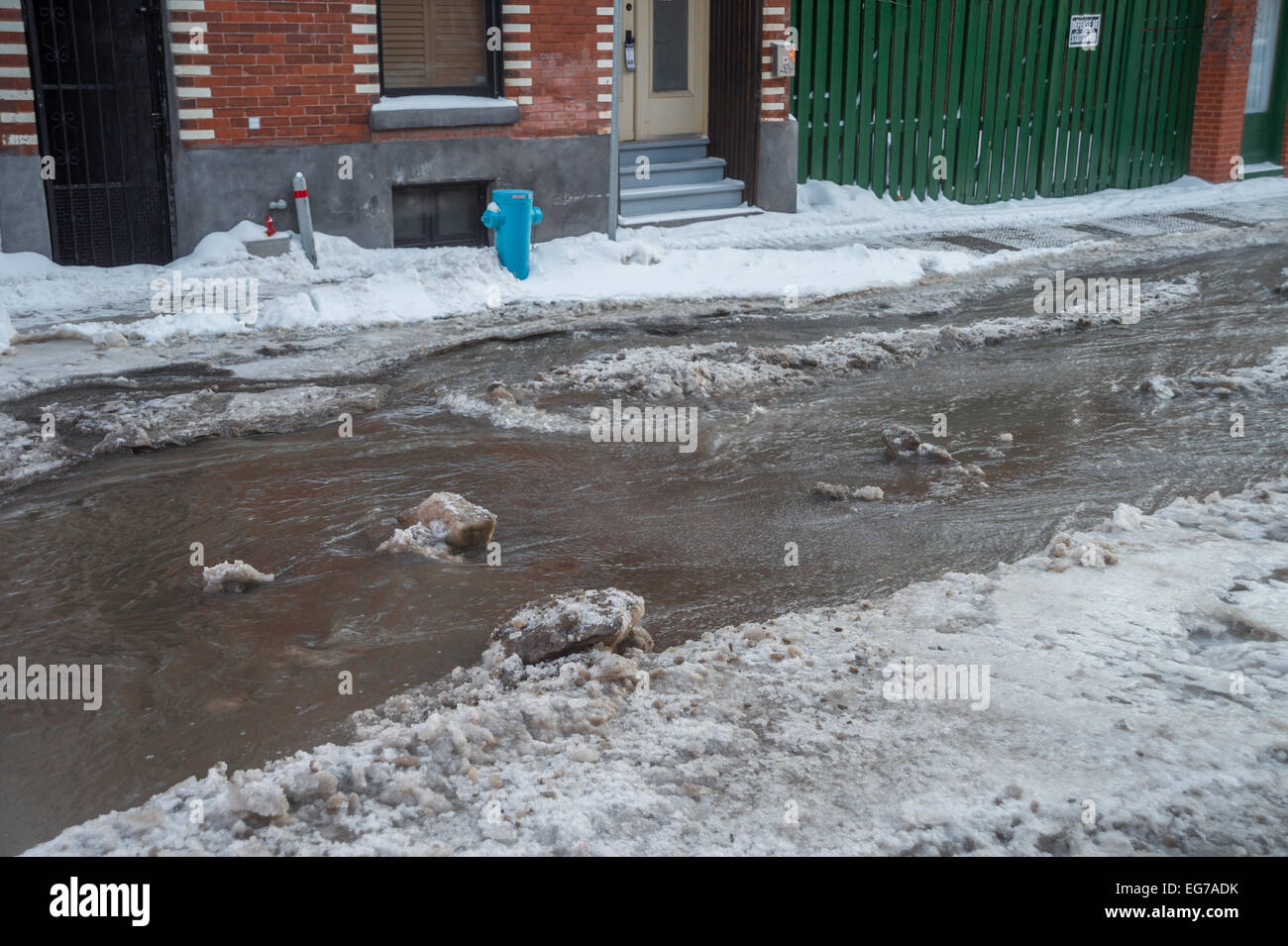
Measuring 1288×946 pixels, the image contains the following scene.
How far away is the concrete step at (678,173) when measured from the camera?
43.9 ft

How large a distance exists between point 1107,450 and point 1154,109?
40.8ft

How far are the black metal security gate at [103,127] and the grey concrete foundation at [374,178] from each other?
1.18ft

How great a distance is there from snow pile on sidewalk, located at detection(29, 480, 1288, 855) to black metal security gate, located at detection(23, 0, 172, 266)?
7823 mm

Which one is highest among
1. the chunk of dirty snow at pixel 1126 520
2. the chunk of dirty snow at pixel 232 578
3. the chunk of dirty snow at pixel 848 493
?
the chunk of dirty snow at pixel 1126 520

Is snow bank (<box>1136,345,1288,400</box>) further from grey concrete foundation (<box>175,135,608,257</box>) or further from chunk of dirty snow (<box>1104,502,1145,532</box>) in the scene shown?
grey concrete foundation (<box>175,135,608,257</box>)

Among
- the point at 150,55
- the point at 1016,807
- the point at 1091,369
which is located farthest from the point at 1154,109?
the point at 1016,807

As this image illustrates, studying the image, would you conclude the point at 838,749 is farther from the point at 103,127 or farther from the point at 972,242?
the point at 972,242

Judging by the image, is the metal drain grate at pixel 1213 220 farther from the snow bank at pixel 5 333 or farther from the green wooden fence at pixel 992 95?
the snow bank at pixel 5 333

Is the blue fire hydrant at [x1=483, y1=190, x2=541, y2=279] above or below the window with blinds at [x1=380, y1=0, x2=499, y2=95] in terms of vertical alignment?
below

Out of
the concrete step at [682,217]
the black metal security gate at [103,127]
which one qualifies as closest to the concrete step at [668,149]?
the concrete step at [682,217]

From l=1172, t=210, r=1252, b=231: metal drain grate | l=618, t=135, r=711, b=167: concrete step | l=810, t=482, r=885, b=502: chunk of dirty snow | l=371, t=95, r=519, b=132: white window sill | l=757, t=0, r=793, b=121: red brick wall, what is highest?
l=757, t=0, r=793, b=121: red brick wall

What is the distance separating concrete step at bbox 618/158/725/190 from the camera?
13.4 meters

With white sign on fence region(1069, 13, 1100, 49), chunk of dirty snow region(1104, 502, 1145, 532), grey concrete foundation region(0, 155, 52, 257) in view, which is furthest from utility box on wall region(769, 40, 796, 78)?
chunk of dirty snow region(1104, 502, 1145, 532)

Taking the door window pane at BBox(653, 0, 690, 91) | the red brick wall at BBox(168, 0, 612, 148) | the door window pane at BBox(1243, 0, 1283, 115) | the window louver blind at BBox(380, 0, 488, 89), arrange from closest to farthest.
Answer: the red brick wall at BBox(168, 0, 612, 148), the window louver blind at BBox(380, 0, 488, 89), the door window pane at BBox(653, 0, 690, 91), the door window pane at BBox(1243, 0, 1283, 115)
